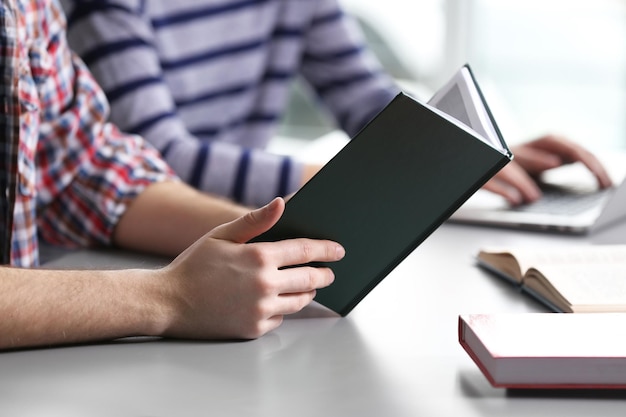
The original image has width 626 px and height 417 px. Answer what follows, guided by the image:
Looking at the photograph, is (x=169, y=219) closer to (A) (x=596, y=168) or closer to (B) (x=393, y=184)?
(B) (x=393, y=184)

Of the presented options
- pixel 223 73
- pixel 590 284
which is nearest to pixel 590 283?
pixel 590 284

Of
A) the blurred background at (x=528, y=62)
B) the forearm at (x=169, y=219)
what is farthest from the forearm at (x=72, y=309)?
the blurred background at (x=528, y=62)

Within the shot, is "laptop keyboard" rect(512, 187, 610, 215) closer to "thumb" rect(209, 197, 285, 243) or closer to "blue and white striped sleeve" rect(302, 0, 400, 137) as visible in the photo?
"blue and white striped sleeve" rect(302, 0, 400, 137)

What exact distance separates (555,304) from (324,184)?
257mm

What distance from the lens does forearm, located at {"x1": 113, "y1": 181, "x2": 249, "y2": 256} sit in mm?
1066

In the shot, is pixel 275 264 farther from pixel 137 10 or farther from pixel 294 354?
pixel 137 10

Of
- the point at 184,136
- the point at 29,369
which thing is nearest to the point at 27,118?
the point at 184,136

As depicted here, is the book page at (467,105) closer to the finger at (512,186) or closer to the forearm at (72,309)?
the forearm at (72,309)

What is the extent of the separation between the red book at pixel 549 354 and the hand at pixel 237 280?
16 cm

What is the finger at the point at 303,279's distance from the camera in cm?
79

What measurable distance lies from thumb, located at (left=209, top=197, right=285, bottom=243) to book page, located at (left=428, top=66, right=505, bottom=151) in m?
0.16

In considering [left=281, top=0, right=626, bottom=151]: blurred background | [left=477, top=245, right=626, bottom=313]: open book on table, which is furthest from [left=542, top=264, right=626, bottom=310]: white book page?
[left=281, top=0, right=626, bottom=151]: blurred background

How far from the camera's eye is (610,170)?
1553 mm

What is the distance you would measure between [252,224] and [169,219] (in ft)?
1.11
